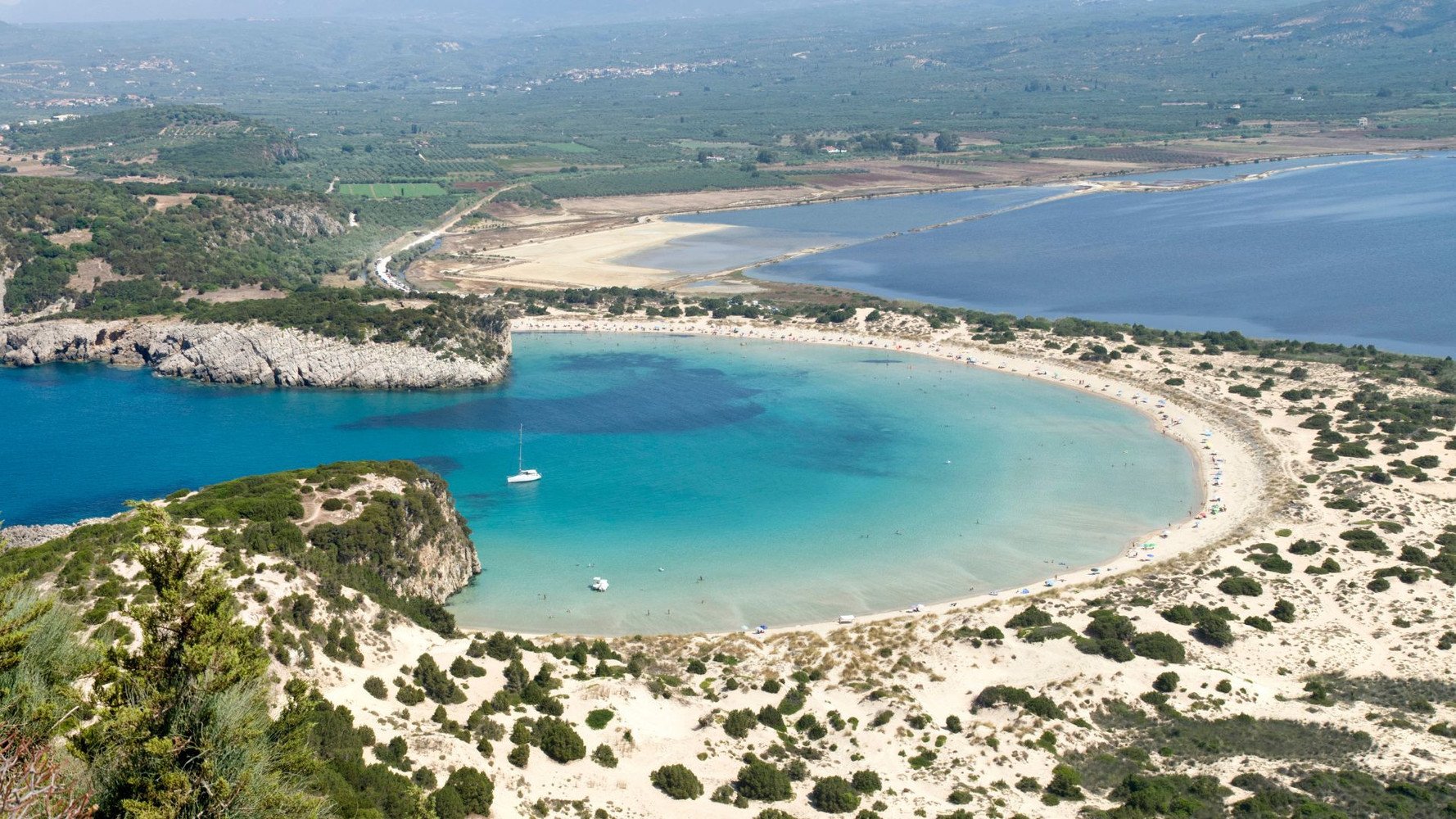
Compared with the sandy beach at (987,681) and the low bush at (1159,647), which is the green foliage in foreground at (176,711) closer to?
the sandy beach at (987,681)

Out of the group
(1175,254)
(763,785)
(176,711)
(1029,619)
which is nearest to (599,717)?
(763,785)

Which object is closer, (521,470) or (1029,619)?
(1029,619)

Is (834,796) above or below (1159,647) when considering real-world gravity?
below

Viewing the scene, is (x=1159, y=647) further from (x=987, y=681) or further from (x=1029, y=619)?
(x=987, y=681)

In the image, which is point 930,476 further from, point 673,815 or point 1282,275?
point 1282,275

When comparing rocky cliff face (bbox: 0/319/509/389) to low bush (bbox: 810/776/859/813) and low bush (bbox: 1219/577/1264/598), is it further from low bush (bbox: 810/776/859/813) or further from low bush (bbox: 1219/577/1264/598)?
low bush (bbox: 810/776/859/813)

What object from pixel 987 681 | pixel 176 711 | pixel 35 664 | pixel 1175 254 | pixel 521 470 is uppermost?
pixel 35 664

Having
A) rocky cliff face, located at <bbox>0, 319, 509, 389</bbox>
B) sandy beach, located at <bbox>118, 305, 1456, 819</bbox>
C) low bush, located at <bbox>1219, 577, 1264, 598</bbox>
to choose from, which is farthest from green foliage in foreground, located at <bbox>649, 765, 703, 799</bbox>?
rocky cliff face, located at <bbox>0, 319, 509, 389</bbox>
